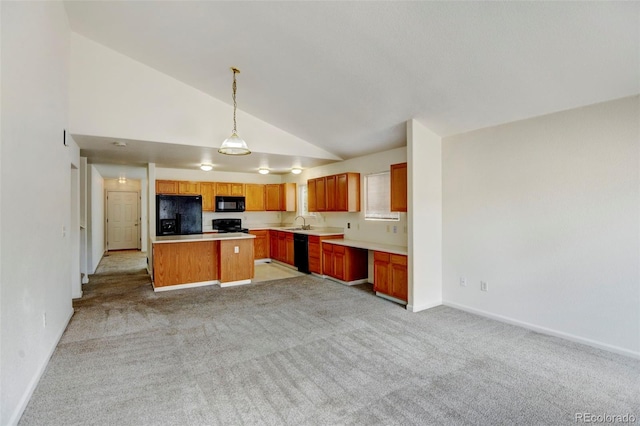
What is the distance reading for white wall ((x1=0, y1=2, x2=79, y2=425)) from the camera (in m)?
1.95

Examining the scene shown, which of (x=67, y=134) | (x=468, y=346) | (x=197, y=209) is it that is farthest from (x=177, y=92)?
(x=468, y=346)

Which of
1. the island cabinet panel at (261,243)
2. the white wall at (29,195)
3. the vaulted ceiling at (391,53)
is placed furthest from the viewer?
the island cabinet panel at (261,243)

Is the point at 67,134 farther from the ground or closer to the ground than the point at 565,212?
farther from the ground

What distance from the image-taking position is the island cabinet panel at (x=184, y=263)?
17.1 ft

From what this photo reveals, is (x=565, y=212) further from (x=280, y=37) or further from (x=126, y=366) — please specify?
(x=126, y=366)

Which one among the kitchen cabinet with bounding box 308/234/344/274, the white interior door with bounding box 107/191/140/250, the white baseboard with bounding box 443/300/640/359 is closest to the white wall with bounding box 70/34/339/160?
the kitchen cabinet with bounding box 308/234/344/274

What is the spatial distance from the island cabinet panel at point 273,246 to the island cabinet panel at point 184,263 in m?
2.29

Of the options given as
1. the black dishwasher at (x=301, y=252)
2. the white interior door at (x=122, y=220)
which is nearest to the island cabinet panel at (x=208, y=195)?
the black dishwasher at (x=301, y=252)

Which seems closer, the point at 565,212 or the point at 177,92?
the point at 565,212

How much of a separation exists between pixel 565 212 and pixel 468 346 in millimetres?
1748

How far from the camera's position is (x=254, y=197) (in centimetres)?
842

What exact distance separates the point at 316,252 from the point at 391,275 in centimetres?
203

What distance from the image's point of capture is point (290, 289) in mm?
5348

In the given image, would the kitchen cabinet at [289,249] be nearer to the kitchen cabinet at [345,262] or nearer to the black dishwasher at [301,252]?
the black dishwasher at [301,252]
